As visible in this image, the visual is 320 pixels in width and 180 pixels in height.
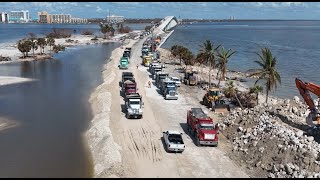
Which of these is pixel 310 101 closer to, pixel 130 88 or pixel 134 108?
pixel 134 108

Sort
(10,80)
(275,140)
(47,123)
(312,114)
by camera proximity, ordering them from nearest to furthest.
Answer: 1. (275,140)
2. (312,114)
3. (47,123)
4. (10,80)

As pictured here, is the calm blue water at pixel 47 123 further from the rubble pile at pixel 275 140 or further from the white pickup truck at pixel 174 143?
the rubble pile at pixel 275 140

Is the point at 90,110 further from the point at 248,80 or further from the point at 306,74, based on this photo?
the point at 306,74

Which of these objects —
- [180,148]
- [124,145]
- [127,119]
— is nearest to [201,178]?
[180,148]

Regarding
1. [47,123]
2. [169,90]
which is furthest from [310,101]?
[47,123]

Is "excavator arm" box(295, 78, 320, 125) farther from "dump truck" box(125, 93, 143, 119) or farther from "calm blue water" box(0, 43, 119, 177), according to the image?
"calm blue water" box(0, 43, 119, 177)
